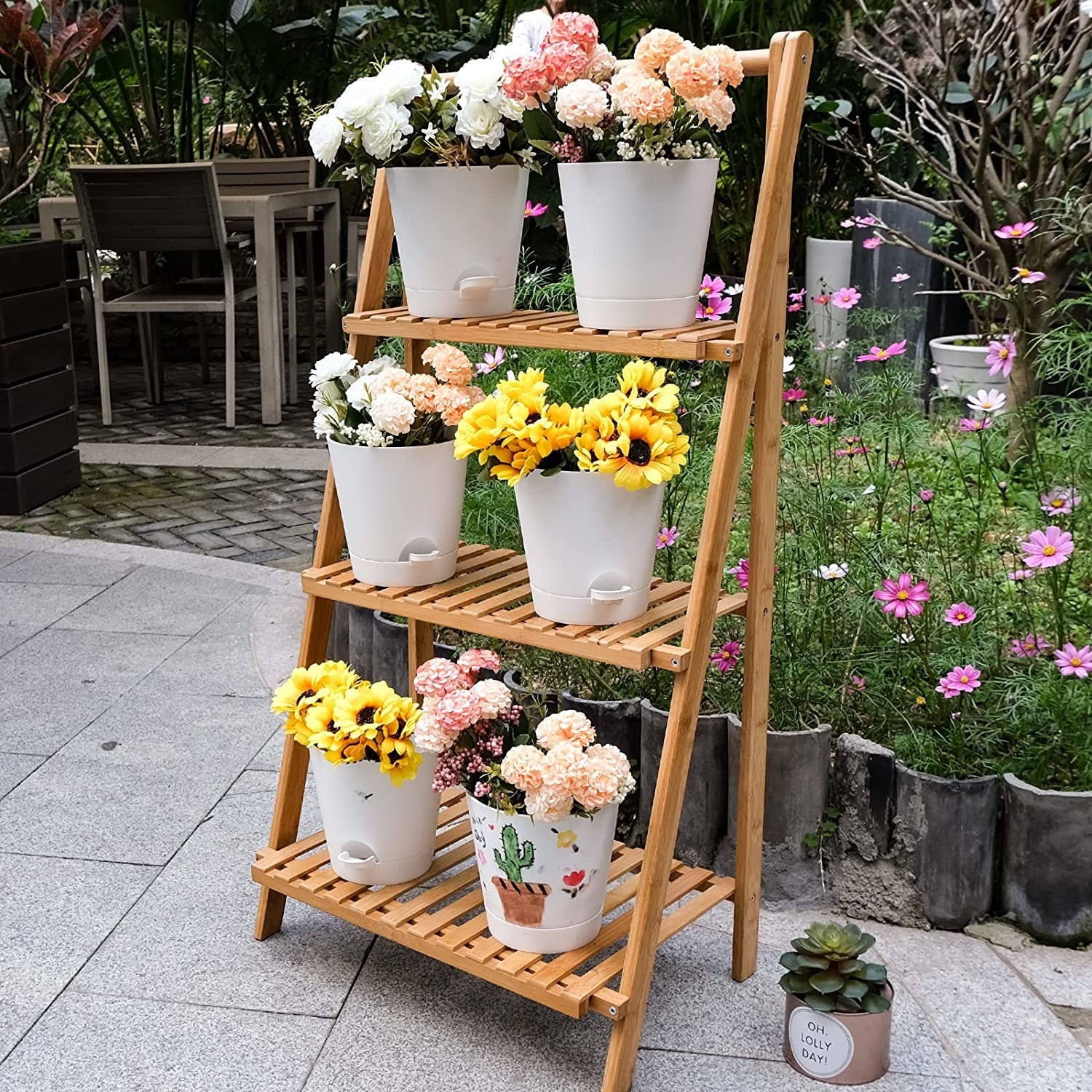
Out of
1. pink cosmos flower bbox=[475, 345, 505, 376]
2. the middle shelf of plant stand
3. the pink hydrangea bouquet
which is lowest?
the pink hydrangea bouquet

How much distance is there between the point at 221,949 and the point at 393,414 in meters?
0.91

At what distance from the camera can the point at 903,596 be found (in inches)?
85.2

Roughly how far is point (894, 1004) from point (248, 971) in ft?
3.21

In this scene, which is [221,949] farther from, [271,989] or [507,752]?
[507,752]

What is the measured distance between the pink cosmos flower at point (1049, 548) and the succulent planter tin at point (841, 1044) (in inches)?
28.2

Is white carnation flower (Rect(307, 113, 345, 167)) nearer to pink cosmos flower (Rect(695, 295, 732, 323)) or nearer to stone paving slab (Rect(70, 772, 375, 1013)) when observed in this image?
pink cosmos flower (Rect(695, 295, 732, 323))

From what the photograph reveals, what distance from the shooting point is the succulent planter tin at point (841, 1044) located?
1.74 m

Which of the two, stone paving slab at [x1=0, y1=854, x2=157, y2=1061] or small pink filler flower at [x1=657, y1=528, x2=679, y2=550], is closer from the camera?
stone paving slab at [x1=0, y1=854, x2=157, y2=1061]

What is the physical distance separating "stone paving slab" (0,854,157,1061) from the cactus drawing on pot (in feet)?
2.34

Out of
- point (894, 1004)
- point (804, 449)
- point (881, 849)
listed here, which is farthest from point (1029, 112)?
point (894, 1004)

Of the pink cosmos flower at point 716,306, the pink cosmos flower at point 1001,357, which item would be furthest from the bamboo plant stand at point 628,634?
the pink cosmos flower at point 1001,357

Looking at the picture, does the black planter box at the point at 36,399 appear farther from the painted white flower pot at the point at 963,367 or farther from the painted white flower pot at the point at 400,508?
the painted white flower pot at the point at 963,367

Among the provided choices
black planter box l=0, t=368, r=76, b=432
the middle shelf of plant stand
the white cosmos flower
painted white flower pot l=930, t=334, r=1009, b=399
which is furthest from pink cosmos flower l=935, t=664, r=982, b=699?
black planter box l=0, t=368, r=76, b=432

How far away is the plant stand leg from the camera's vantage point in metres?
2.08
